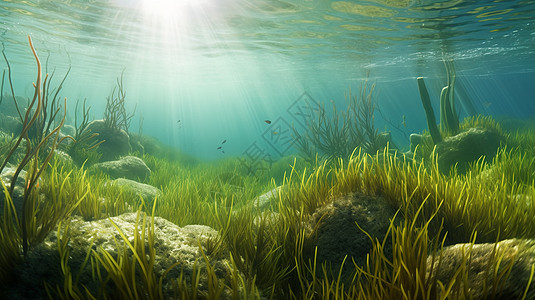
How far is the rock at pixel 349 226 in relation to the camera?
112 inches

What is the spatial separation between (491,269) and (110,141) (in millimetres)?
13059

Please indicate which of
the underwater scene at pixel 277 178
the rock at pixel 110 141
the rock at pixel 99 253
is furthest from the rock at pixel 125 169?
the rock at pixel 99 253

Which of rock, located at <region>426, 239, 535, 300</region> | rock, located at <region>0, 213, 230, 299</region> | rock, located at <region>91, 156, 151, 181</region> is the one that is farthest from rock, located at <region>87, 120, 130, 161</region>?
rock, located at <region>426, 239, 535, 300</region>

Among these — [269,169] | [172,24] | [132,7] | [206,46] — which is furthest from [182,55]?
[269,169]

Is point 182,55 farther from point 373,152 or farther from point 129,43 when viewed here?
point 373,152

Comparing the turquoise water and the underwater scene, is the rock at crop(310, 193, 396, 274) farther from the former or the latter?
the turquoise water

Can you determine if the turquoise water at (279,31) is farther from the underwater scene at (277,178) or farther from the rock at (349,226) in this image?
the rock at (349,226)

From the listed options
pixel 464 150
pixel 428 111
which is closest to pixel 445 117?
pixel 428 111

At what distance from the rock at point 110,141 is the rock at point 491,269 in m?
12.3

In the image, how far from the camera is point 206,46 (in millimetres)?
20656

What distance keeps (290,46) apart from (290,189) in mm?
16936

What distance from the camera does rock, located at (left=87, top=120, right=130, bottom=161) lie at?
39.2ft

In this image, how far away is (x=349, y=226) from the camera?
119 inches

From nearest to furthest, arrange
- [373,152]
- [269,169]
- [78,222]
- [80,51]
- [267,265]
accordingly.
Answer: [267,265] → [78,222] → [373,152] → [269,169] → [80,51]
